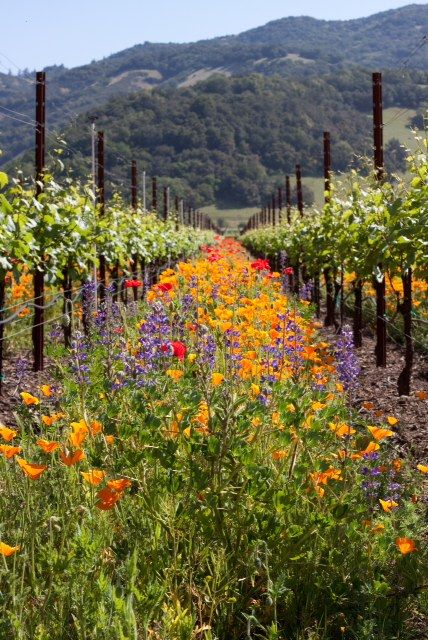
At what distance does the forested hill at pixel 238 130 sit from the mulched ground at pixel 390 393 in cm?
10127

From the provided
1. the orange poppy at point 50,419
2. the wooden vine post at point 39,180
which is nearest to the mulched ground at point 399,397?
the orange poppy at point 50,419

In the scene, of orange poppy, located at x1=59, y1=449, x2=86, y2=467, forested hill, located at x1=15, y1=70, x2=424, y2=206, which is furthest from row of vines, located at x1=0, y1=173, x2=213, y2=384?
forested hill, located at x1=15, y1=70, x2=424, y2=206

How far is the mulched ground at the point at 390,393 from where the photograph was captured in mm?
6023

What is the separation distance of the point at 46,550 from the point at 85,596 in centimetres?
35

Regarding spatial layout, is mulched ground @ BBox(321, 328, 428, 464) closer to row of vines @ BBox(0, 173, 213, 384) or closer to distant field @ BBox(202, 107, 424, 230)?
row of vines @ BBox(0, 173, 213, 384)

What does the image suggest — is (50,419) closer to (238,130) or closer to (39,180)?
(39,180)

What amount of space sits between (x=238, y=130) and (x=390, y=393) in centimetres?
12523

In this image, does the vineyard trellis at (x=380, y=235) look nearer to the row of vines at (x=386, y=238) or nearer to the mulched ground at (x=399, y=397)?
the row of vines at (x=386, y=238)

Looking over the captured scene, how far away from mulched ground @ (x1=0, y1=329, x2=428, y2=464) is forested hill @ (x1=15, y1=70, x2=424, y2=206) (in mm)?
101268

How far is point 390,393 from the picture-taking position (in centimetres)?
782

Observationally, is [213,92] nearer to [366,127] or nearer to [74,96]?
[366,127]

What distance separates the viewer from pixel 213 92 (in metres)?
140

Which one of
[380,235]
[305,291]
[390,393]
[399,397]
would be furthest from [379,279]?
[305,291]

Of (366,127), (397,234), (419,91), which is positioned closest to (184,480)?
(397,234)
